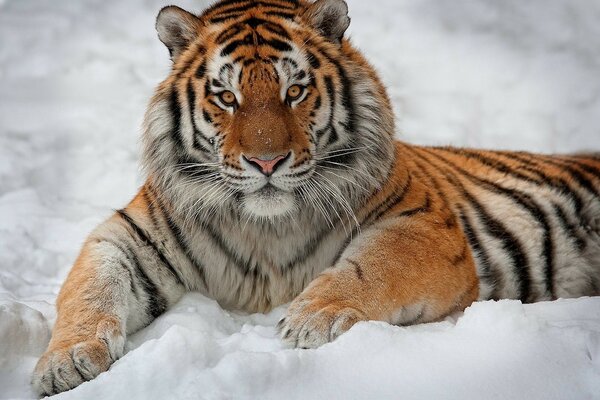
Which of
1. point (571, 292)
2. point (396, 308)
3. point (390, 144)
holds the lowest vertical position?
point (571, 292)

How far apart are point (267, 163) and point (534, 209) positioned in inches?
43.1

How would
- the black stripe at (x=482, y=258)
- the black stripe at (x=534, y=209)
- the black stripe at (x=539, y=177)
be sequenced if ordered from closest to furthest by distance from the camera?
1. the black stripe at (x=482, y=258)
2. the black stripe at (x=534, y=209)
3. the black stripe at (x=539, y=177)

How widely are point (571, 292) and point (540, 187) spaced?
1.19ft

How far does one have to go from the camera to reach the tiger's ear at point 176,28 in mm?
2145

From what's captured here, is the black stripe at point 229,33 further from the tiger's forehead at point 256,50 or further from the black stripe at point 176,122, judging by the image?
the black stripe at point 176,122

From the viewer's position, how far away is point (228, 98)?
2004 millimetres

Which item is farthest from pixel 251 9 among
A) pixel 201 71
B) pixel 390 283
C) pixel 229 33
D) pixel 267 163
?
pixel 390 283

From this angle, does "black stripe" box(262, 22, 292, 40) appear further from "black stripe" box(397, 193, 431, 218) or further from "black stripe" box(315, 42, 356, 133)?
"black stripe" box(397, 193, 431, 218)

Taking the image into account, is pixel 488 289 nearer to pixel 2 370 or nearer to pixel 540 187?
pixel 540 187

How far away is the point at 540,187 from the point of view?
269 centimetres

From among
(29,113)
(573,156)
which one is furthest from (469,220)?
(29,113)

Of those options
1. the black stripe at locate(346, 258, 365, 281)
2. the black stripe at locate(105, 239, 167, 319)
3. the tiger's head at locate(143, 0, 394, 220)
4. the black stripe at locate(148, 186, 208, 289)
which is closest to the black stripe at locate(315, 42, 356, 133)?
the tiger's head at locate(143, 0, 394, 220)

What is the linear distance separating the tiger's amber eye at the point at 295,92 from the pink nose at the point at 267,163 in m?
0.18

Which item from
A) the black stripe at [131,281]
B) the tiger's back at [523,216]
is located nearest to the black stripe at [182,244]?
the black stripe at [131,281]
